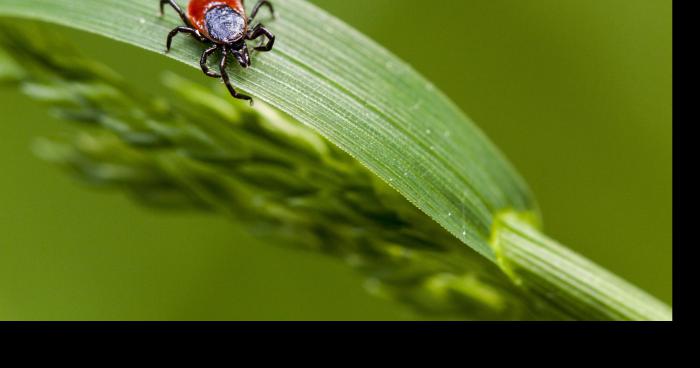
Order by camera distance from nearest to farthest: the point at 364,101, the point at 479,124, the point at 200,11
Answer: the point at 364,101 < the point at 200,11 < the point at 479,124

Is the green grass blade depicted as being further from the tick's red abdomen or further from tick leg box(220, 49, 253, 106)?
the tick's red abdomen

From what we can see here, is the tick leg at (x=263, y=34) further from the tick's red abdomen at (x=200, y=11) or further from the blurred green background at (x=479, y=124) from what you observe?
the blurred green background at (x=479, y=124)

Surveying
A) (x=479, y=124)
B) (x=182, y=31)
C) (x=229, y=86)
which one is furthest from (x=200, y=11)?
(x=479, y=124)

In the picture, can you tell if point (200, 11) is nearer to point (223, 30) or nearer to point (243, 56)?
point (223, 30)

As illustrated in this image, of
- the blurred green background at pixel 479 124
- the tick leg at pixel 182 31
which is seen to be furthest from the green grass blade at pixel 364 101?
the blurred green background at pixel 479 124

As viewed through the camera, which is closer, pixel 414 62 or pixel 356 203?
pixel 356 203

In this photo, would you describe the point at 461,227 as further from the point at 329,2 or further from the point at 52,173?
the point at 52,173

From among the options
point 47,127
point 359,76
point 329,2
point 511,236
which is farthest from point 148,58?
point 511,236
